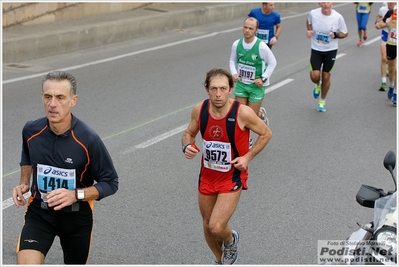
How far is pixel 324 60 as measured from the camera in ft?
42.0

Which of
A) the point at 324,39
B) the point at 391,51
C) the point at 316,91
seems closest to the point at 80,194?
the point at 324,39

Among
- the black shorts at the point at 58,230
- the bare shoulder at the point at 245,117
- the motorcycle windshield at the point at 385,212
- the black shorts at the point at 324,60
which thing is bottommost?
the black shorts at the point at 324,60

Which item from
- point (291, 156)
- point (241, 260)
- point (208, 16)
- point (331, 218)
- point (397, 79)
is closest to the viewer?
point (241, 260)

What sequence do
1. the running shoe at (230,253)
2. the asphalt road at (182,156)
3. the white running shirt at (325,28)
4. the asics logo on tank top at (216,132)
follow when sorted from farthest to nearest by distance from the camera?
the white running shirt at (325,28) < the asphalt road at (182,156) < the running shoe at (230,253) < the asics logo on tank top at (216,132)

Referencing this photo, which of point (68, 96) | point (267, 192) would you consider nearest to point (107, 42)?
point (267, 192)

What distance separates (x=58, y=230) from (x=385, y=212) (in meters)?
2.18

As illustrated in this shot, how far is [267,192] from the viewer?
848cm

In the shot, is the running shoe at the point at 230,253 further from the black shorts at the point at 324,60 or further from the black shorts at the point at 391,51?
the black shorts at the point at 391,51

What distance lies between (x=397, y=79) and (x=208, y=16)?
37.2 ft

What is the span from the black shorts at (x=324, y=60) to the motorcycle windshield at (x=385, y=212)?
8.35m

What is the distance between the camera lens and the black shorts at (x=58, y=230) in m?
5.04

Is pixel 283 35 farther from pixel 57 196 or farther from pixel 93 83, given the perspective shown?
pixel 57 196

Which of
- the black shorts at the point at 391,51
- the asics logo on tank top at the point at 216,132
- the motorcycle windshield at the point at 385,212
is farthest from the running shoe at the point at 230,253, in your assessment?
the black shorts at the point at 391,51

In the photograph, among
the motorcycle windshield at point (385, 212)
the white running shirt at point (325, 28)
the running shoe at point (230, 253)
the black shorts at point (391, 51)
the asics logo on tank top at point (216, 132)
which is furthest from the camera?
the black shorts at point (391, 51)
